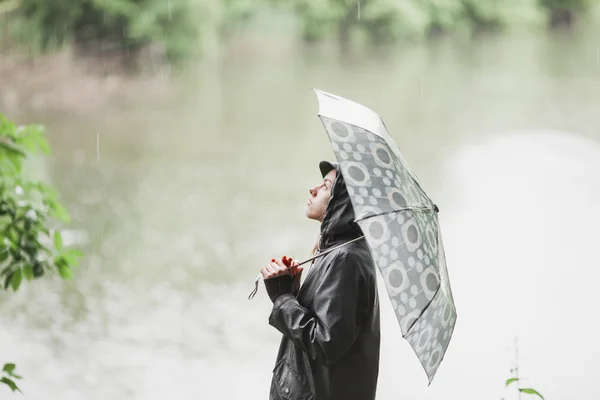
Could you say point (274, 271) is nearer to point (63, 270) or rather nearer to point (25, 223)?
point (63, 270)

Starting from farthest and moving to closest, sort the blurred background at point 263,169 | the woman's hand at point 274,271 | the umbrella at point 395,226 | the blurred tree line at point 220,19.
A: the blurred tree line at point 220,19, the blurred background at point 263,169, the woman's hand at point 274,271, the umbrella at point 395,226

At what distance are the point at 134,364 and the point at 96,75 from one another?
1840 millimetres

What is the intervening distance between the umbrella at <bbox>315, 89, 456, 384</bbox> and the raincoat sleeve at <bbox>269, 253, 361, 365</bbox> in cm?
10

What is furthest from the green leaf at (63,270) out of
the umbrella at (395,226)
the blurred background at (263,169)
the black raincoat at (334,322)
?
the blurred background at (263,169)

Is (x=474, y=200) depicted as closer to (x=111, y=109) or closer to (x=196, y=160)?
(x=196, y=160)

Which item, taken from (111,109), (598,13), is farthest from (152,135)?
(598,13)

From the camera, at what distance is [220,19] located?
15.1ft

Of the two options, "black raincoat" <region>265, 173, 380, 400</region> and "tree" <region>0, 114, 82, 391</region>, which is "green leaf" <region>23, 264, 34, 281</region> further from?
"black raincoat" <region>265, 173, 380, 400</region>

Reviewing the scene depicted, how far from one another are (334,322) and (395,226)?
210mm

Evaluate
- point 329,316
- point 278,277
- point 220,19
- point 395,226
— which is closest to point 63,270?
point 278,277

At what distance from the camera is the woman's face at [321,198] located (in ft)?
4.99

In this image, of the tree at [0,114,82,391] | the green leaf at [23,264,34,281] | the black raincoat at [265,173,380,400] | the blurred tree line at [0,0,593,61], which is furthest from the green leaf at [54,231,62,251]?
the blurred tree line at [0,0,593,61]

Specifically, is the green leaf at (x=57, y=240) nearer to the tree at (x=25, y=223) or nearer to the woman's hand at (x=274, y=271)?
the tree at (x=25, y=223)

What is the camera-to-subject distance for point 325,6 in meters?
4.35
